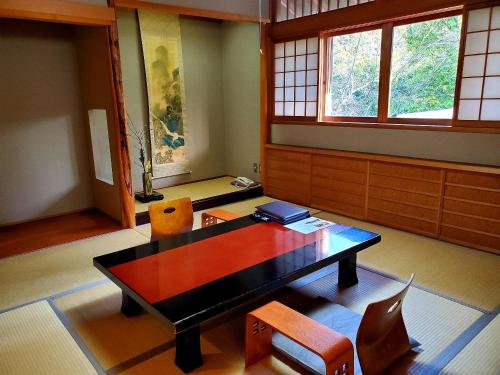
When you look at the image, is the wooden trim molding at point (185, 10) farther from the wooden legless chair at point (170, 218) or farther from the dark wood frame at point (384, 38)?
the wooden legless chair at point (170, 218)

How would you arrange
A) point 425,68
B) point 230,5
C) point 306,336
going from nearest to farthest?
point 306,336 → point 425,68 → point 230,5

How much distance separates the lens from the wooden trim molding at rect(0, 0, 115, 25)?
3145 millimetres

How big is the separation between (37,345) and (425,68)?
392 cm

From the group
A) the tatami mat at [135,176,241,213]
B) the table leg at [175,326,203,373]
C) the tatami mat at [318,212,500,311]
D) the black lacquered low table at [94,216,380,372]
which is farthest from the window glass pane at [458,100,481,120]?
the table leg at [175,326,203,373]

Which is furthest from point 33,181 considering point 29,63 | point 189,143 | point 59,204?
point 189,143

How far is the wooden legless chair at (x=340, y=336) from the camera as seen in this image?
5.32 ft

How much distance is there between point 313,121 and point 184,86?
6.40 ft

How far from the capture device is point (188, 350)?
6.66 ft

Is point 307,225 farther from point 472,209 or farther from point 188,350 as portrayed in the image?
point 472,209

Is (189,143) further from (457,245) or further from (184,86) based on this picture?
(457,245)

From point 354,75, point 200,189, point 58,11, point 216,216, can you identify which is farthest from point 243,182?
point 58,11

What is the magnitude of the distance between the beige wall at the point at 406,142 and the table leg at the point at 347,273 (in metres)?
1.60

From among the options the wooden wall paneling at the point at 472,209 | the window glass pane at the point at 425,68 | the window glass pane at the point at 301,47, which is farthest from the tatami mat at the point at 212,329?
the window glass pane at the point at 301,47

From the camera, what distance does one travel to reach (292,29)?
4.80 m
